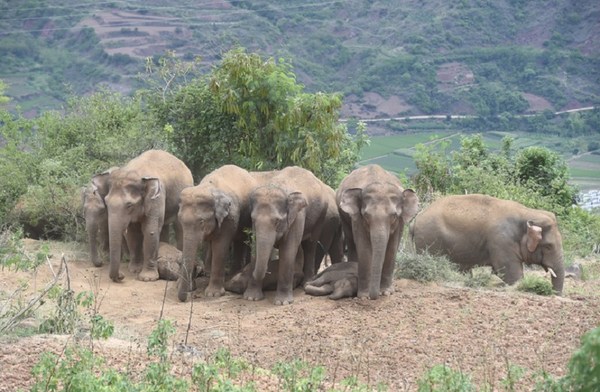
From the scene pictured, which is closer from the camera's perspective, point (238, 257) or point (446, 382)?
point (446, 382)

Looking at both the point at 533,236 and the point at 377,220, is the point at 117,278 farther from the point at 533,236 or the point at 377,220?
the point at 533,236

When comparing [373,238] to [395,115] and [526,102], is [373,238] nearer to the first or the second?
[395,115]

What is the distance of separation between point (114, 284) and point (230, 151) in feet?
15.0

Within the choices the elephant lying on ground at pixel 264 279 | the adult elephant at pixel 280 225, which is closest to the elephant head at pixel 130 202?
the elephant lying on ground at pixel 264 279

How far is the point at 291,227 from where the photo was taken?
13.1 m

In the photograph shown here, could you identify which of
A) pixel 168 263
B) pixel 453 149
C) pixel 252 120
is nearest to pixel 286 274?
Answer: pixel 168 263

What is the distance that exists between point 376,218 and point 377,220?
28 mm

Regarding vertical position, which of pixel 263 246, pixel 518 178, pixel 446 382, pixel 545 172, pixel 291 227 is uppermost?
pixel 446 382

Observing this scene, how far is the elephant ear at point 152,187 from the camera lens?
14.9 m

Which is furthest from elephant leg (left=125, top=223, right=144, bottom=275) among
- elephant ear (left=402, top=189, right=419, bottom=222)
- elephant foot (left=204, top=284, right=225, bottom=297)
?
elephant ear (left=402, top=189, right=419, bottom=222)

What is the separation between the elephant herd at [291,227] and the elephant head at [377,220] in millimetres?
12

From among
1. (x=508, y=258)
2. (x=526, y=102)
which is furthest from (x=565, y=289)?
(x=526, y=102)

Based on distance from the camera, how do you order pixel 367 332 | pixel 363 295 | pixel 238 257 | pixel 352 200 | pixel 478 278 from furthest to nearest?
pixel 238 257 < pixel 478 278 < pixel 352 200 < pixel 363 295 < pixel 367 332

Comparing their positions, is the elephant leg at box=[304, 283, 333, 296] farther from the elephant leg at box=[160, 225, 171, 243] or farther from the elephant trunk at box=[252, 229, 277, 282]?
the elephant leg at box=[160, 225, 171, 243]
